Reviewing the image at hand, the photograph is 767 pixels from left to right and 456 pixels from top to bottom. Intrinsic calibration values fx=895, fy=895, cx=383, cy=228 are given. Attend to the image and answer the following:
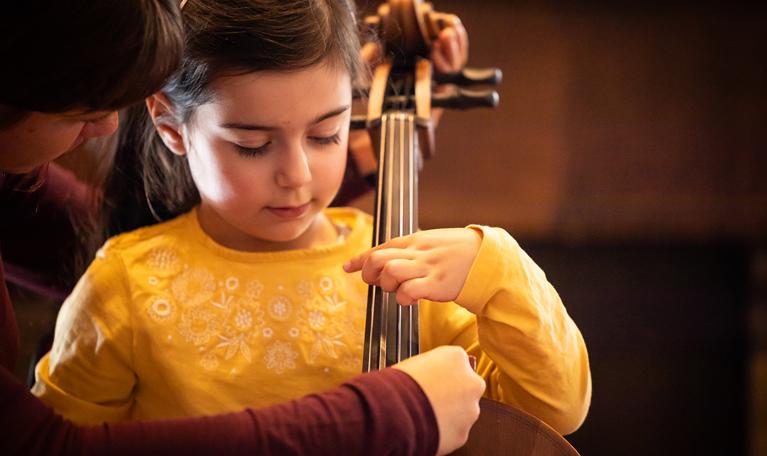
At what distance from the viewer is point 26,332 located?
1.35m

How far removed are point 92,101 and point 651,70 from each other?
2147mm

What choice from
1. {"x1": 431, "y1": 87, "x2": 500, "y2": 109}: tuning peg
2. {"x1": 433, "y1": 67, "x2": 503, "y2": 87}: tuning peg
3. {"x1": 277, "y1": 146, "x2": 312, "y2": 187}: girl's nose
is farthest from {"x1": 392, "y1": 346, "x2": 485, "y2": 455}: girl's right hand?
{"x1": 433, "y1": 67, "x2": 503, "y2": 87}: tuning peg

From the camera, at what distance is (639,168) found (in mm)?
2617

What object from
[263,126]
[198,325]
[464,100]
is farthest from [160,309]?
[464,100]

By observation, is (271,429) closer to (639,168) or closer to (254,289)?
(254,289)

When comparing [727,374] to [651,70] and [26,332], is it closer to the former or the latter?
[651,70]

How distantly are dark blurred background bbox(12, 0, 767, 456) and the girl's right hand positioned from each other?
179 cm

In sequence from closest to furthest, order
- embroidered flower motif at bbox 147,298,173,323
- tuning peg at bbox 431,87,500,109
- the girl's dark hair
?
the girl's dark hair, embroidered flower motif at bbox 147,298,173,323, tuning peg at bbox 431,87,500,109

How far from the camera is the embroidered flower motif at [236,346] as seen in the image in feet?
3.48

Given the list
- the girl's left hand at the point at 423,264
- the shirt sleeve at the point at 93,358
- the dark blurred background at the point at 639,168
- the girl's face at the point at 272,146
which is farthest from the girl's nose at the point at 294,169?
the dark blurred background at the point at 639,168

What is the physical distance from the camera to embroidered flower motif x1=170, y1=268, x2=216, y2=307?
1094 mm

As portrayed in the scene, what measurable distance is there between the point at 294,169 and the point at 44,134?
10.5 inches

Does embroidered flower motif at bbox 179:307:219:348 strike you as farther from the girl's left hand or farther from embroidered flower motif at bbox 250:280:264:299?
the girl's left hand

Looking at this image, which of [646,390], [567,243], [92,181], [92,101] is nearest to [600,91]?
[567,243]
